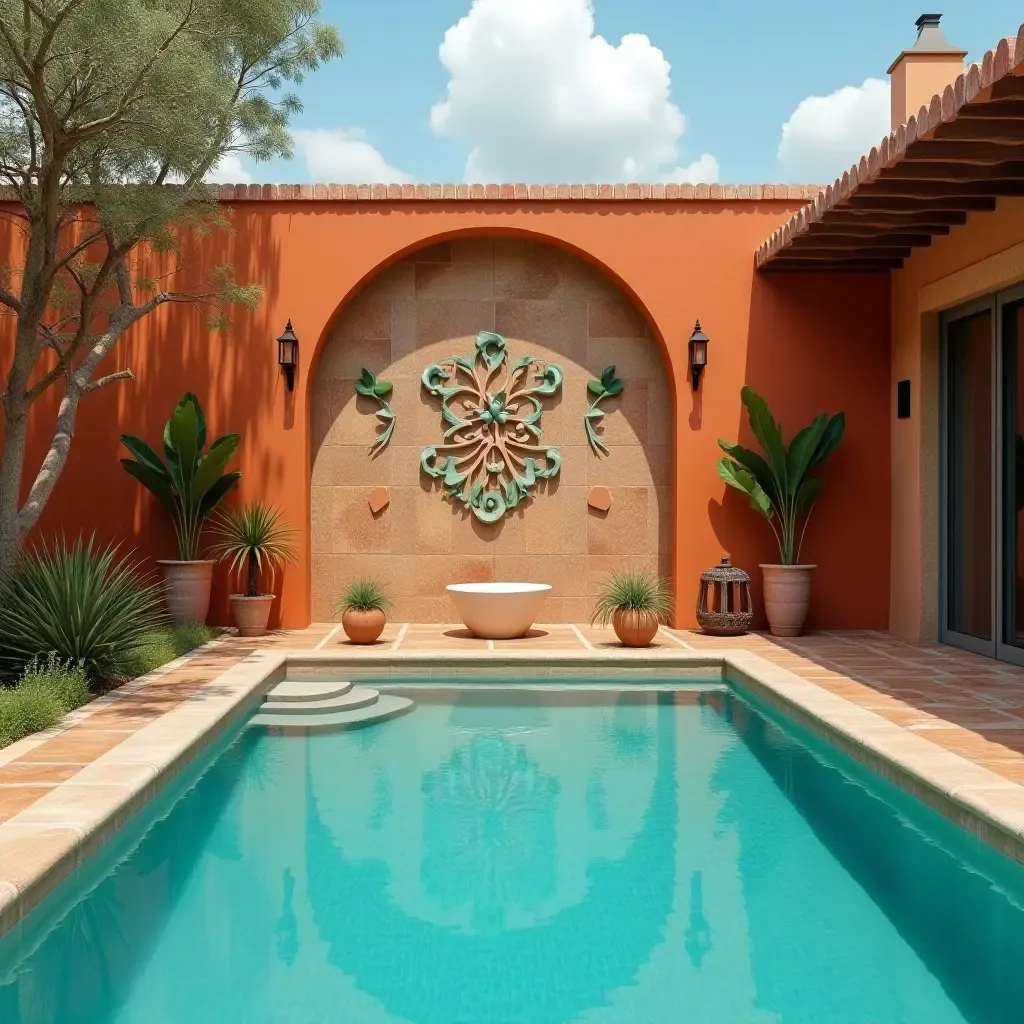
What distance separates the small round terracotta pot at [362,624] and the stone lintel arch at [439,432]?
61.8 inches

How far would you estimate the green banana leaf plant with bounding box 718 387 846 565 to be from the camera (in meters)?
9.17

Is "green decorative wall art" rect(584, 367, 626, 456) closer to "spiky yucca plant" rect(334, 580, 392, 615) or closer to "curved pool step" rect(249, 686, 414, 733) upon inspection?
"spiky yucca plant" rect(334, 580, 392, 615)

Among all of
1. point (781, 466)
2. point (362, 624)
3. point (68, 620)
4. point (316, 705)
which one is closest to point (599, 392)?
point (781, 466)

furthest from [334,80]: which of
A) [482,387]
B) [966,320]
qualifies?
[966,320]

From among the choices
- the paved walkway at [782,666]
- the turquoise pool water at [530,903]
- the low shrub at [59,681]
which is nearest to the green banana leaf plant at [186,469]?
the paved walkway at [782,666]

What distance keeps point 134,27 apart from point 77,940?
4.97 metres

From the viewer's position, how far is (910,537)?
9156mm

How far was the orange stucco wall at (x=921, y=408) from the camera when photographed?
8.12 meters

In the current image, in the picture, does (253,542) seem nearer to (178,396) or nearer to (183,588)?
(183,588)

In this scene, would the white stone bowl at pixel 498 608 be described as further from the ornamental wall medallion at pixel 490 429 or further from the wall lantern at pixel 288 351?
the wall lantern at pixel 288 351

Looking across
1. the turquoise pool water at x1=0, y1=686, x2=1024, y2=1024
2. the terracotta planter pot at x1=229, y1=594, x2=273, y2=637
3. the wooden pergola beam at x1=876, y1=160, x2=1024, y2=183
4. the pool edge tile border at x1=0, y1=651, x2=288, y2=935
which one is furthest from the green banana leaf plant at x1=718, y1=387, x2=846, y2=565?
the pool edge tile border at x1=0, y1=651, x2=288, y2=935

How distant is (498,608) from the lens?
29.3ft

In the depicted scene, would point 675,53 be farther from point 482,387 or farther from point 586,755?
point 586,755

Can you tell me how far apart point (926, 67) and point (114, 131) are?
717 cm
